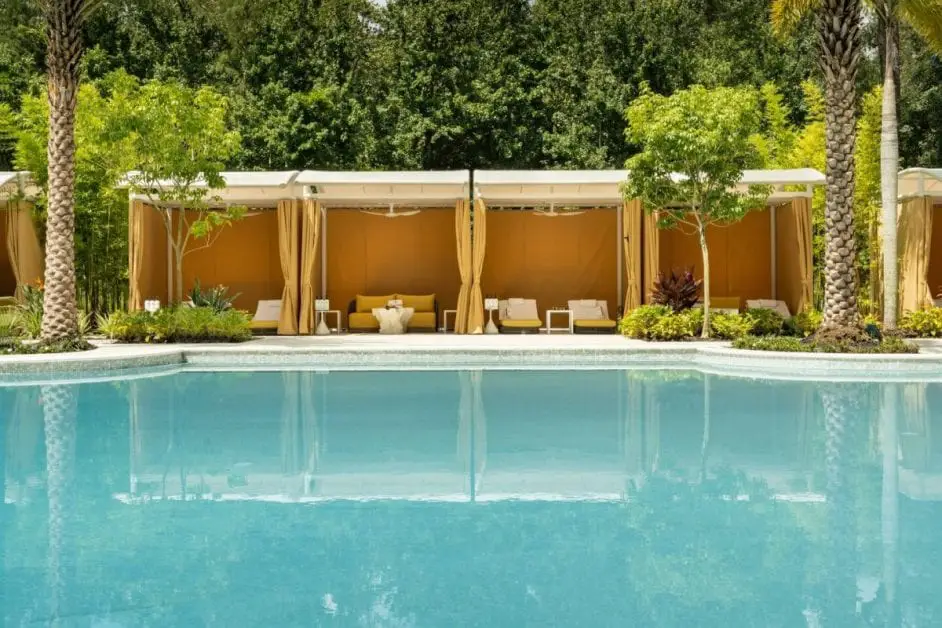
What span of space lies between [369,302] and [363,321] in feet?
1.68

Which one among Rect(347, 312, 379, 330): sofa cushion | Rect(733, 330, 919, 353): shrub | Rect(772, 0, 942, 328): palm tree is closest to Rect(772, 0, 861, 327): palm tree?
Rect(733, 330, 919, 353): shrub

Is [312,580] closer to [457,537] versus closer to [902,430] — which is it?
[457,537]

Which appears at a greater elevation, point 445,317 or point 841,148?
point 841,148

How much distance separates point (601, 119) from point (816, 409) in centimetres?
1613

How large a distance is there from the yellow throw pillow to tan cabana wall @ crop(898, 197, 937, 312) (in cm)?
880

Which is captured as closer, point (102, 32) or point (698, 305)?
point (698, 305)

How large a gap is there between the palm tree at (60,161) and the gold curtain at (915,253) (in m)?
13.0

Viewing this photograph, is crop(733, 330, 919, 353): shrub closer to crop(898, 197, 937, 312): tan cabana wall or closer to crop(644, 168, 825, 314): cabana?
crop(898, 197, 937, 312): tan cabana wall

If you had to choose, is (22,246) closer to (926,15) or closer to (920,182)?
(926,15)

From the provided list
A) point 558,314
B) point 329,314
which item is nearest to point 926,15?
point 558,314

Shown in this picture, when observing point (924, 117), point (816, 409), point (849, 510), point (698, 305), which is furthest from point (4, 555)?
point (924, 117)

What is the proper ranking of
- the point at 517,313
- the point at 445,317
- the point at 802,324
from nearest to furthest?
the point at 802,324, the point at 445,317, the point at 517,313

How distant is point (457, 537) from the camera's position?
14.2 feet

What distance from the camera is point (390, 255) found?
17.4m
